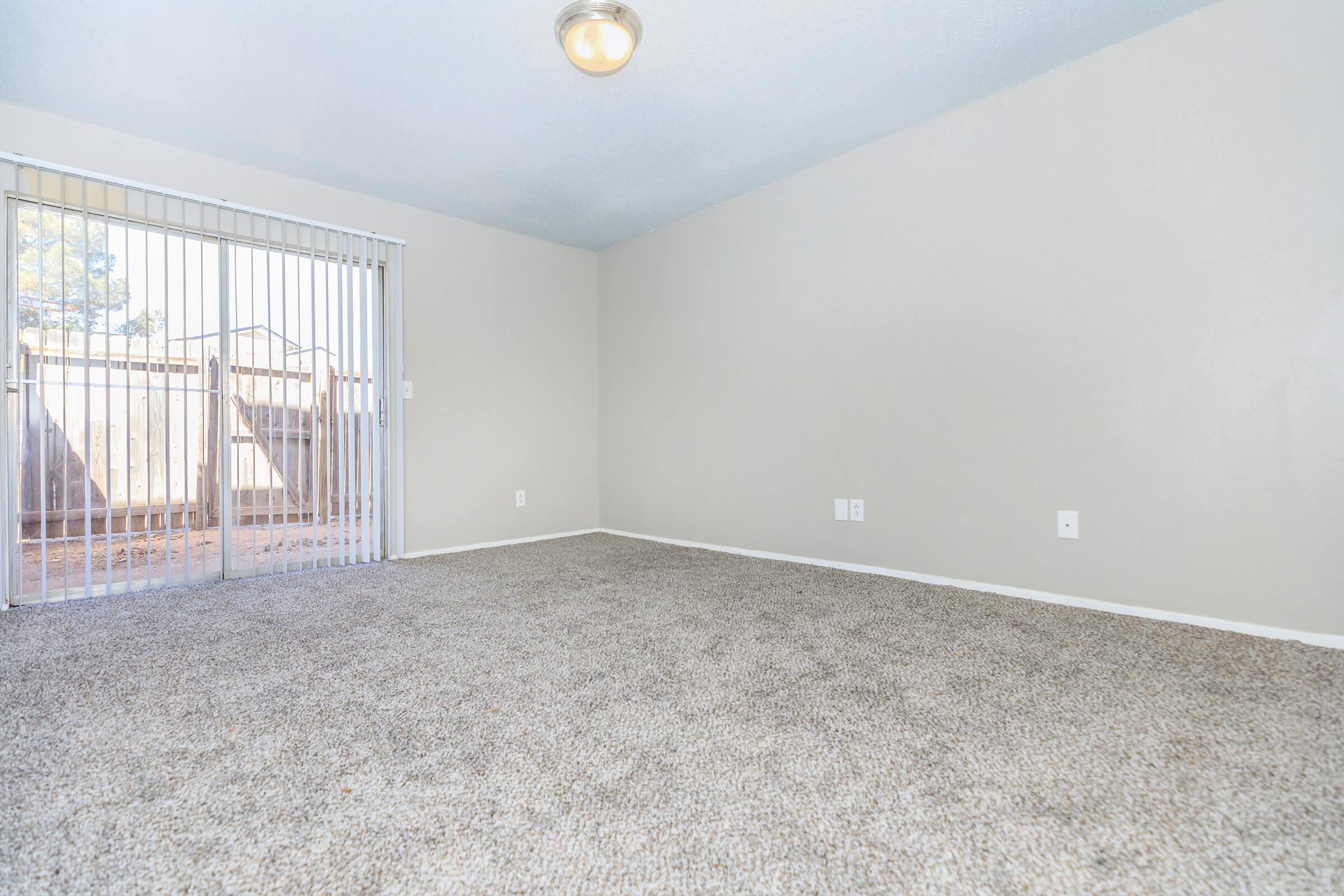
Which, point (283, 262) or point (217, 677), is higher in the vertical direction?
point (283, 262)

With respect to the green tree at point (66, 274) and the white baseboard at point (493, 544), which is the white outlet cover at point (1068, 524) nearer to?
the white baseboard at point (493, 544)

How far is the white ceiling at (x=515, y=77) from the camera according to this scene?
1.99 m

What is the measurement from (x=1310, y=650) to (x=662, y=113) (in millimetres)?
3032

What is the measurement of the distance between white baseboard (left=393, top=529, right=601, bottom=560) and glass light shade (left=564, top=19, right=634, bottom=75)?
278cm

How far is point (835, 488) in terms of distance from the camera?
122 inches

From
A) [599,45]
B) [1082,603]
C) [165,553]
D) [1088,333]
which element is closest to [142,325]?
[165,553]

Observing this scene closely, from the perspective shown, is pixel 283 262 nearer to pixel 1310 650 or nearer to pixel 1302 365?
pixel 1302 365

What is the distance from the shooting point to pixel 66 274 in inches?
102

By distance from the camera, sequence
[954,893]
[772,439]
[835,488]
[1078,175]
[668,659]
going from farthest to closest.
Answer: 1. [772,439]
2. [835,488]
3. [1078,175]
4. [668,659]
5. [954,893]

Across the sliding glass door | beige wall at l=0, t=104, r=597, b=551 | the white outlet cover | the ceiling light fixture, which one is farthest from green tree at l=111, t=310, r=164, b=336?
the white outlet cover

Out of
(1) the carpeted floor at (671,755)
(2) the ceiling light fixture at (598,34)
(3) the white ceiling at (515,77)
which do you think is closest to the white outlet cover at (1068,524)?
(1) the carpeted floor at (671,755)

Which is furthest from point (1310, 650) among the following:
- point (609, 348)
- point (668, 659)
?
point (609, 348)

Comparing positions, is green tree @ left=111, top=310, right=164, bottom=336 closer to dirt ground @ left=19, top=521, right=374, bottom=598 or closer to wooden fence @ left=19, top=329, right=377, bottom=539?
wooden fence @ left=19, top=329, right=377, bottom=539

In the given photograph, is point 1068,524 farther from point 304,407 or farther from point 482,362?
point 304,407
